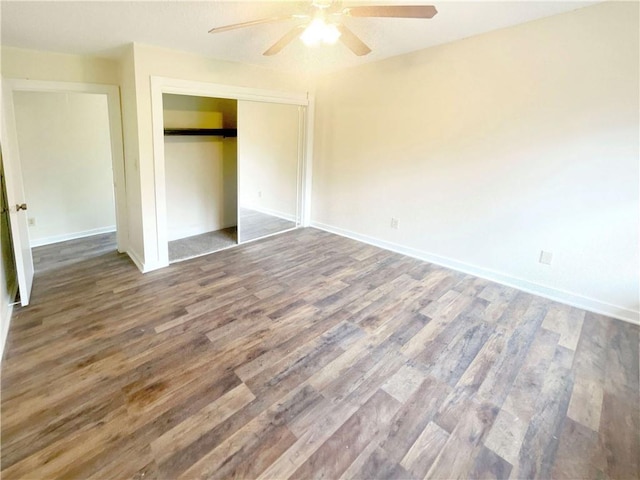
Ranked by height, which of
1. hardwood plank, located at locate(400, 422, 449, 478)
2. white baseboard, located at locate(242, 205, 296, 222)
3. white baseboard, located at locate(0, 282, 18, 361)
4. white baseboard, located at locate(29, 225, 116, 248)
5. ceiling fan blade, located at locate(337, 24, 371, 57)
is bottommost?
hardwood plank, located at locate(400, 422, 449, 478)

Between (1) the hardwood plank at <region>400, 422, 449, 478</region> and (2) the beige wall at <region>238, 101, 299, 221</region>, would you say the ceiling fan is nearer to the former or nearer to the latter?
(1) the hardwood plank at <region>400, 422, 449, 478</region>

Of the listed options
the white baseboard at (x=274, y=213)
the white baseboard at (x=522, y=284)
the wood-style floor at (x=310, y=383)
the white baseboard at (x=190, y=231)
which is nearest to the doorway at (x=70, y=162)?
the white baseboard at (x=190, y=231)

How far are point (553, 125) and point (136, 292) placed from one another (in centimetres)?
425

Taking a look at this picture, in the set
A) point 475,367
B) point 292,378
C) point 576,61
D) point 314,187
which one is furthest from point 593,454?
Result: point 314,187

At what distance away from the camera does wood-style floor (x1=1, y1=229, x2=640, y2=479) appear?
1.63m

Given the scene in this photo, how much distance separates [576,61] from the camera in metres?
2.86

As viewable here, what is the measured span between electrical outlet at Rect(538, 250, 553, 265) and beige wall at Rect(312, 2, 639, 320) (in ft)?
0.18

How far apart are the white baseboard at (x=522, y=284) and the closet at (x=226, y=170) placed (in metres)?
1.75

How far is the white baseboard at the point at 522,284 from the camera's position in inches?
118

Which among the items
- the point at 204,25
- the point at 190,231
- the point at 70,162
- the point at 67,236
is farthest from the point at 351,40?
the point at 67,236

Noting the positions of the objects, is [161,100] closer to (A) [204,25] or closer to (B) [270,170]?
(A) [204,25]

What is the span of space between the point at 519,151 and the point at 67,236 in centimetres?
584

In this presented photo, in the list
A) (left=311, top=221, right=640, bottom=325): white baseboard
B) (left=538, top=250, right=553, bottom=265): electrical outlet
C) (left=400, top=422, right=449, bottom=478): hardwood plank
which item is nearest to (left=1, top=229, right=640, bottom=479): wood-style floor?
(left=400, top=422, right=449, bottom=478): hardwood plank

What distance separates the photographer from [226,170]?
5289 mm
